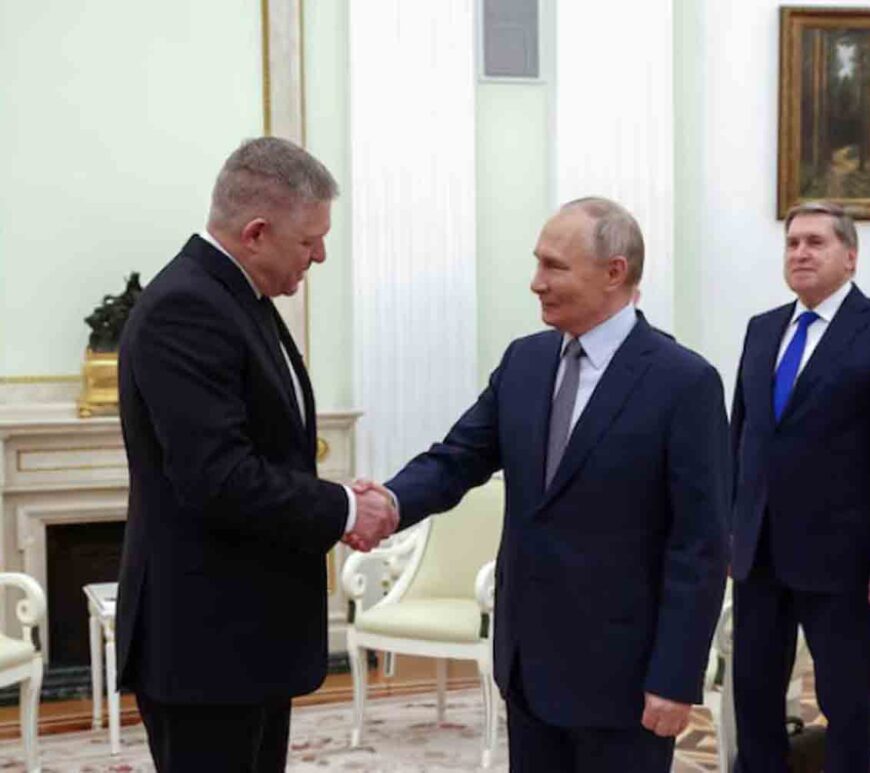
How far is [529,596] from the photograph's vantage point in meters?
2.60

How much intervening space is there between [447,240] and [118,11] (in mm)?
1977

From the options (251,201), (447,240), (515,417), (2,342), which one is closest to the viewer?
(251,201)

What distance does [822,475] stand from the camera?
3.82 m

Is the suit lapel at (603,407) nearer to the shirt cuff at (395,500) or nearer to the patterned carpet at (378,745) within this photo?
the shirt cuff at (395,500)

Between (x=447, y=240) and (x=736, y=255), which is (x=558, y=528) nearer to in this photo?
(x=447, y=240)

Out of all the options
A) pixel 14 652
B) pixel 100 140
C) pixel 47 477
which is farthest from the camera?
pixel 100 140

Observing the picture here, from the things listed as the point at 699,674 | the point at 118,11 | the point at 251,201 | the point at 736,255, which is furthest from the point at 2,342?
the point at 699,674

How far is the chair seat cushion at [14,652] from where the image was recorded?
15.5 ft

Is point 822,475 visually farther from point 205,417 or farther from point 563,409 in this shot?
point 205,417

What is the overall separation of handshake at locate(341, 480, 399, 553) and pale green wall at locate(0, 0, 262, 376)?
4.09 meters

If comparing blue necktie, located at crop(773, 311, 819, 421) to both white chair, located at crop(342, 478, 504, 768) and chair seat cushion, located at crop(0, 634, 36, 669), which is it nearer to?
white chair, located at crop(342, 478, 504, 768)

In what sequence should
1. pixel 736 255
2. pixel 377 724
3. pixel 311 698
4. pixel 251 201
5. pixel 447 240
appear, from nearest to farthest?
pixel 251 201 → pixel 377 724 → pixel 311 698 → pixel 447 240 → pixel 736 255

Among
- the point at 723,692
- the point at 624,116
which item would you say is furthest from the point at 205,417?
the point at 624,116

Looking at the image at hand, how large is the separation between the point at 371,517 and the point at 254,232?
0.62 m
